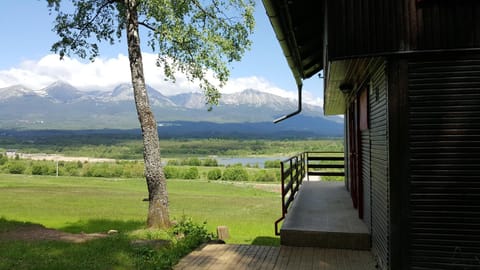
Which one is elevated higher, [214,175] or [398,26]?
[398,26]

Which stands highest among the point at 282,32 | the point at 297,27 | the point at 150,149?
the point at 297,27

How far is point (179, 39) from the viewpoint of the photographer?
349 inches

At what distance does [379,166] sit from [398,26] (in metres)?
1.49

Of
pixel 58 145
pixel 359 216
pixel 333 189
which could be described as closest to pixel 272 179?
pixel 333 189

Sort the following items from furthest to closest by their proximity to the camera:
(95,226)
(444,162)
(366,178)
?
(95,226)
(366,178)
(444,162)

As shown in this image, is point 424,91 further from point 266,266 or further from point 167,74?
point 167,74

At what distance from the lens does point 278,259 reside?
5332mm

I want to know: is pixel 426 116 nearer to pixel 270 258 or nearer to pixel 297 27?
pixel 270 258

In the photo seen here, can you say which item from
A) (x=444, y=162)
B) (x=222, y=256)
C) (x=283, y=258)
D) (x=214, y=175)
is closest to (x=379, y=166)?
(x=444, y=162)

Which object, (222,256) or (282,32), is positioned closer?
(282,32)

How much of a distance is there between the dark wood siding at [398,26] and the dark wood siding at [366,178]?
1.88m

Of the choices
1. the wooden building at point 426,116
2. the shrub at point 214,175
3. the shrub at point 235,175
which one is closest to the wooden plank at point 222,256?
the wooden building at point 426,116

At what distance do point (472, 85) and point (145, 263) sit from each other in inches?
163

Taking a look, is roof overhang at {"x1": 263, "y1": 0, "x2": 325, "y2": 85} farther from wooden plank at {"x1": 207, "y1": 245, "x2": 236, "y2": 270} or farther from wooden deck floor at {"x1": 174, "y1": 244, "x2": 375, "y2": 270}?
wooden plank at {"x1": 207, "y1": 245, "x2": 236, "y2": 270}
